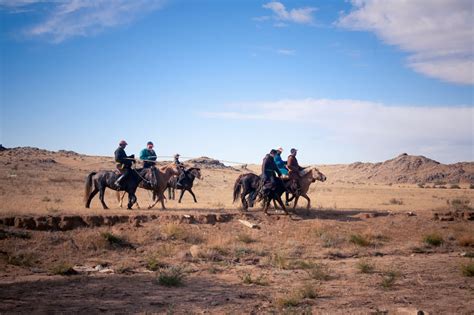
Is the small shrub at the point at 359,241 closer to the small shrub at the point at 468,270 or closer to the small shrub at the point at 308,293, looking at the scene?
the small shrub at the point at 468,270

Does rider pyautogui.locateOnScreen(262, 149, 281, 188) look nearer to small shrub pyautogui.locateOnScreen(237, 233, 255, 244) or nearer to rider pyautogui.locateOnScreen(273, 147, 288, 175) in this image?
rider pyautogui.locateOnScreen(273, 147, 288, 175)

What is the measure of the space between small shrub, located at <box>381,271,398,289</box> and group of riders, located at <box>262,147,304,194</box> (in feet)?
24.1

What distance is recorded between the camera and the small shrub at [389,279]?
11.0 m

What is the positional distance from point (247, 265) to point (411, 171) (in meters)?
69.8

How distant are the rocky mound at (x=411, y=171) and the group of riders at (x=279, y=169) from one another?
56.5 m

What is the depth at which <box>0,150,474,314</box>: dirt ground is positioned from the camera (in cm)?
948

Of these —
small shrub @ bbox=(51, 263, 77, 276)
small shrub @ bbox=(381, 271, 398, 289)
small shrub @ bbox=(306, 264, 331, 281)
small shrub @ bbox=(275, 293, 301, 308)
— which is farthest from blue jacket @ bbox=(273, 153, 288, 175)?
small shrub @ bbox=(275, 293, 301, 308)

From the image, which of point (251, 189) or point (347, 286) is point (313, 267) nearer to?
point (347, 286)

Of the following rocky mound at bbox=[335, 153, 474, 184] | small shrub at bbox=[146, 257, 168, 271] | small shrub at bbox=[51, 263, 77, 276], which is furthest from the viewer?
rocky mound at bbox=[335, 153, 474, 184]

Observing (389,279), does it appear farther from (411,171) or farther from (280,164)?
(411,171)

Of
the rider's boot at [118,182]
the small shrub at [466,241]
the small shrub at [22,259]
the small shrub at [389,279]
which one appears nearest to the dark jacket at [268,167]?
the rider's boot at [118,182]

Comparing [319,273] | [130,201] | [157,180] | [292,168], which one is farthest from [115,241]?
[292,168]

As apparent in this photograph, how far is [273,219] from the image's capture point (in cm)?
1831

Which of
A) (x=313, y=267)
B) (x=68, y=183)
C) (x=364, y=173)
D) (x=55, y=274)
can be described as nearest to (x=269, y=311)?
(x=313, y=267)
